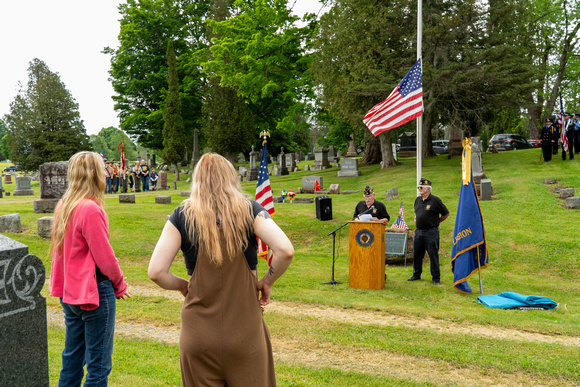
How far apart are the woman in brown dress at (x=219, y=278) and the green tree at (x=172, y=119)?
38.0 m

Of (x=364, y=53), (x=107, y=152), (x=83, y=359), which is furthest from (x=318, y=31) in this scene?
(x=107, y=152)

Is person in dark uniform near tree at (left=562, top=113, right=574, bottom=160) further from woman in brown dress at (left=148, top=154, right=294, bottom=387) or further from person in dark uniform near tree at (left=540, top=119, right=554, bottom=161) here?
woman in brown dress at (left=148, top=154, right=294, bottom=387)

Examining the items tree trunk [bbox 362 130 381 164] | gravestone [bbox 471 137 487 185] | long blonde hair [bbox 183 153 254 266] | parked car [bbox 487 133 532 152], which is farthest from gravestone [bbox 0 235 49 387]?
parked car [bbox 487 133 532 152]

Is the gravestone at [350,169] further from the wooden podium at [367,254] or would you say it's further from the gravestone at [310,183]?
the wooden podium at [367,254]

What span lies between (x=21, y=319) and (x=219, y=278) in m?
1.49

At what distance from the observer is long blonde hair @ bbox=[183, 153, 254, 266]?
8.42 feet

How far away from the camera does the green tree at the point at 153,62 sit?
41.7m

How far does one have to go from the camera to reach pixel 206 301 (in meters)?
2.61

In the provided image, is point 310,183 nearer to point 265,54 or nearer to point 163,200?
point 163,200

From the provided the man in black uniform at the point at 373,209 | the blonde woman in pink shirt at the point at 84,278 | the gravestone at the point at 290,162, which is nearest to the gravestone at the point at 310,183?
the man in black uniform at the point at 373,209

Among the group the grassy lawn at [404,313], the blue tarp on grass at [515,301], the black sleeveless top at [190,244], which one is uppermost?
the black sleeveless top at [190,244]

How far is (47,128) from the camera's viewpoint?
4331 centimetres

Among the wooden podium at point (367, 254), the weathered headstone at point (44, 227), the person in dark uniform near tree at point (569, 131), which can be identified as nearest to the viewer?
the wooden podium at point (367, 254)

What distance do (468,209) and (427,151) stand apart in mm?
25308
